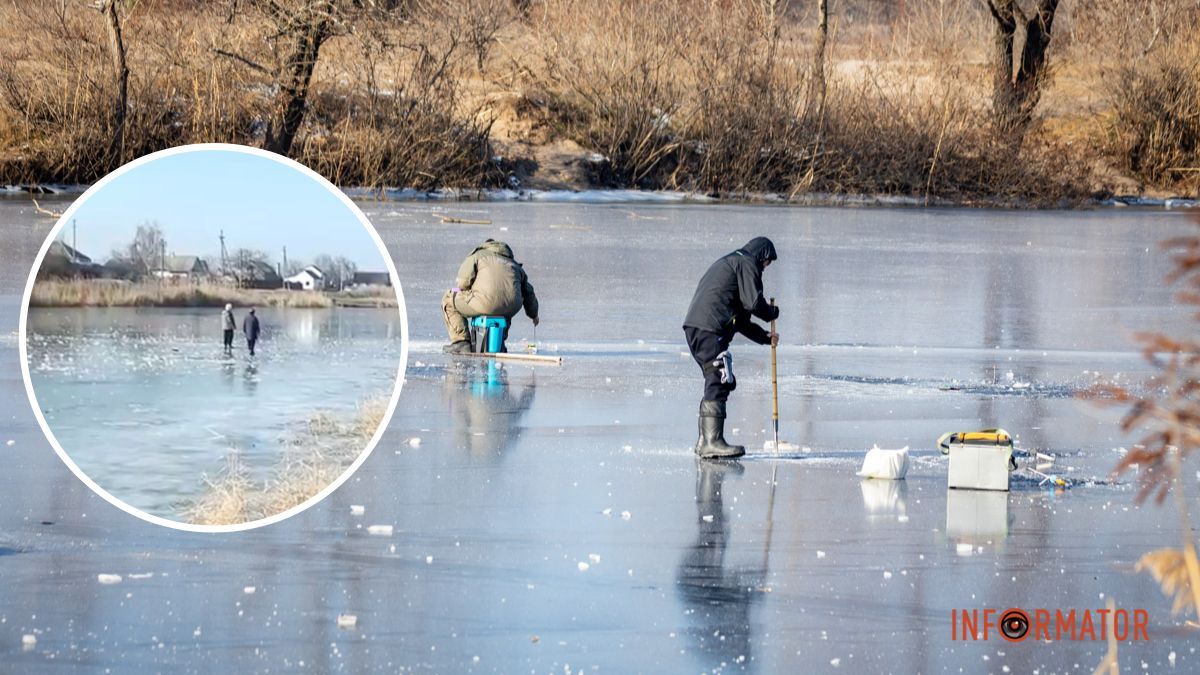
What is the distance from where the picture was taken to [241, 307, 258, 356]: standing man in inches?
178

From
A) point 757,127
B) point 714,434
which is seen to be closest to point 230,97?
point 757,127

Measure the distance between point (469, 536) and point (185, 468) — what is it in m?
2.79

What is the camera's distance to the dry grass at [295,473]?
184 inches

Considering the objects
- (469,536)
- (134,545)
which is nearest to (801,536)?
(469,536)

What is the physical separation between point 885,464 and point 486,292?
4717 mm

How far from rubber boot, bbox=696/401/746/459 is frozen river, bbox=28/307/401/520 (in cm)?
446

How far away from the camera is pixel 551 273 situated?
19188 mm

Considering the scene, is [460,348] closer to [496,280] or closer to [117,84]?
[496,280]

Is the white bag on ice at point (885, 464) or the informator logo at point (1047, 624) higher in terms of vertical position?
the white bag on ice at point (885, 464)

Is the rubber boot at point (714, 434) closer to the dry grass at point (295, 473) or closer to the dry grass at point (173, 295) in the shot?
the dry grass at point (295, 473)

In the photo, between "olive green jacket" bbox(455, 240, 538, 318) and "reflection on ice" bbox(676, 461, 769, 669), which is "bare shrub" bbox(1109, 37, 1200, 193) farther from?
"reflection on ice" bbox(676, 461, 769, 669)

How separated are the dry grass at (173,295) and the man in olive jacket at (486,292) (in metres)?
7.76

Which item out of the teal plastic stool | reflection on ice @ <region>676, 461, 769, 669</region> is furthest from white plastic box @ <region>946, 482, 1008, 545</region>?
the teal plastic stool

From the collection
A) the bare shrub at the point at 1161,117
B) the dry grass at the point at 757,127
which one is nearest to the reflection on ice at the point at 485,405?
the dry grass at the point at 757,127
